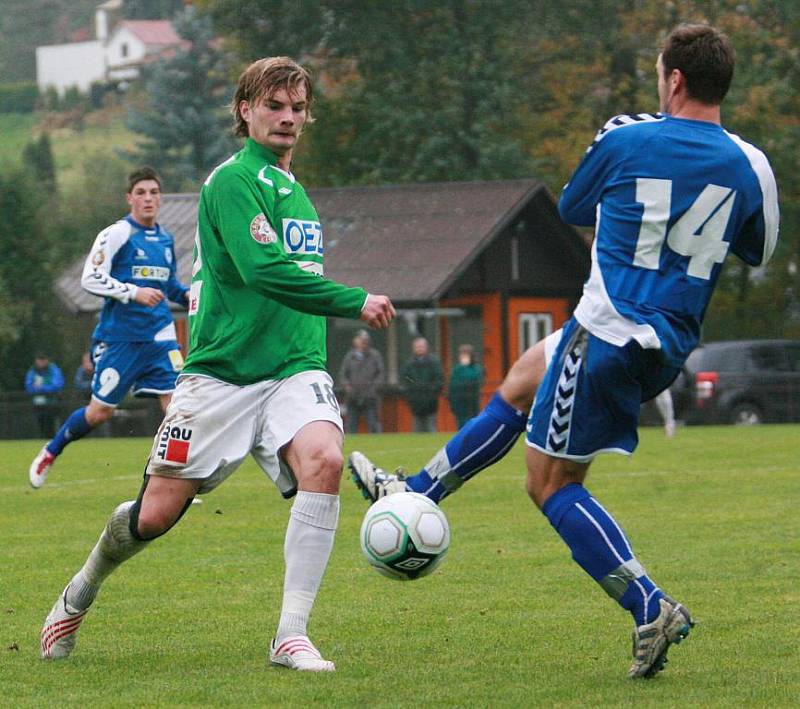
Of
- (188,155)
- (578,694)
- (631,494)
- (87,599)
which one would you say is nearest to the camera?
(578,694)

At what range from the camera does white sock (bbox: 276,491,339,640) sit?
584 centimetres

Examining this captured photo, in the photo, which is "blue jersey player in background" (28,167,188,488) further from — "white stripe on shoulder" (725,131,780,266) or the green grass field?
"white stripe on shoulder" (725,131,780,266)

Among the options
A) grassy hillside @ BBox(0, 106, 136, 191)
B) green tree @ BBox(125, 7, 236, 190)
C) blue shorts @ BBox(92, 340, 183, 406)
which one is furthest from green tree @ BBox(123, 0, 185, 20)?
blue shorts @ BBox(92, 340, 183, 406)

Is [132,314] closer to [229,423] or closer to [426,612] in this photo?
[426,612]

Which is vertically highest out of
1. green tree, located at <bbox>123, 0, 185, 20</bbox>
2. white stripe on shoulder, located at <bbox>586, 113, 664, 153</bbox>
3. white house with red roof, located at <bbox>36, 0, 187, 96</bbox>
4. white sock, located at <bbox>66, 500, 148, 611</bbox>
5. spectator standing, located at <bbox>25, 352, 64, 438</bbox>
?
white stripe on shoulder, located at <bbox>586, 113, 664, 153</bbox>

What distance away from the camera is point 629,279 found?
5.44m

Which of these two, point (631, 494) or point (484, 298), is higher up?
point (631, 494)

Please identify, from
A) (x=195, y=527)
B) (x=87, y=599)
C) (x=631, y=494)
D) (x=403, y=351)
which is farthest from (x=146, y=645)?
(x=403, y=351)

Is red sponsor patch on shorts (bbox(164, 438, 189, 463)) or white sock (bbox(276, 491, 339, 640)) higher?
red sponsor patch on shorts (bbox(164, 438, 189, 463))

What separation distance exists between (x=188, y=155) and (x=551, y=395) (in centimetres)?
5944

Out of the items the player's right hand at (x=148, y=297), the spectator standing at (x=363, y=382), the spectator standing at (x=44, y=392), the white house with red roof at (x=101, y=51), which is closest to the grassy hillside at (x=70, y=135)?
the white house with red roof at (x=101, y=51)

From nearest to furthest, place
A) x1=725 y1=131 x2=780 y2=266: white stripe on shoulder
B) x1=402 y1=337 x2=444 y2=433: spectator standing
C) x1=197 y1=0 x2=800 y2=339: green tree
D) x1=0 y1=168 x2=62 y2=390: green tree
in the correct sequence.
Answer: x1=725 y1=131 x2=780 y2=266: white stripe on shoulder < x1=402 y1=337 x2=444 y2=433: spectator standing < x1=0 y1=168 x2=62 y2=390: green tree < x1=197 y1=0 x2=800 y2=339: green tree

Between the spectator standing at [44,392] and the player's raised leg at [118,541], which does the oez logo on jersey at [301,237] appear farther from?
the spectator standing at [44,392]

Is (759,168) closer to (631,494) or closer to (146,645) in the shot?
(146,645)
